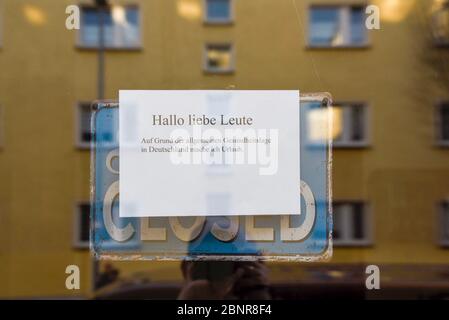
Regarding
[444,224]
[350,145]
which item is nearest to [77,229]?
[350,145]

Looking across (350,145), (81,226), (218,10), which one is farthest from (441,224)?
(81,226)

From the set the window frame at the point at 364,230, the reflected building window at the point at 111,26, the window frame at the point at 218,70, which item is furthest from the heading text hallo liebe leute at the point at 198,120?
the window frame at the point at 364,230

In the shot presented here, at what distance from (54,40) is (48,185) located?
1.50 ft

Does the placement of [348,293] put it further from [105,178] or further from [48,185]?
[48,185]

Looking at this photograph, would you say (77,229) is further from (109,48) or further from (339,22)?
(339,22)

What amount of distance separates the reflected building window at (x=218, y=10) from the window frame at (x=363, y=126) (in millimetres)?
445

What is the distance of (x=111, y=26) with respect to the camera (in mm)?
1659

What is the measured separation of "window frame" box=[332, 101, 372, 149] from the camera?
1.65 m

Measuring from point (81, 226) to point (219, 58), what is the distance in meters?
0.68

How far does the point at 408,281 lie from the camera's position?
5.48ft

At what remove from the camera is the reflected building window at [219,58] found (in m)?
1.67

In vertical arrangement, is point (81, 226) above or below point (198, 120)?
below

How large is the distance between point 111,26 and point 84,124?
0.32 m

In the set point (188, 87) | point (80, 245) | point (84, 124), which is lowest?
point (80, 245)
